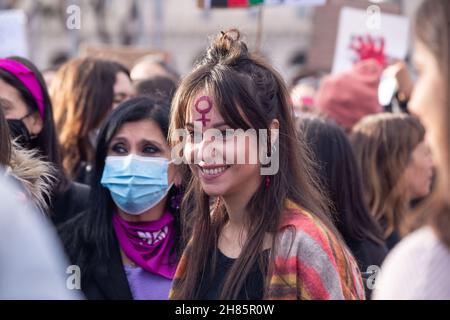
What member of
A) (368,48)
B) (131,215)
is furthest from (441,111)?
(368,48)

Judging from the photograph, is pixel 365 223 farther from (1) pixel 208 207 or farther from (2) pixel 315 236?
(2) pixel 315 236

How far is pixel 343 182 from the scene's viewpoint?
3.99m

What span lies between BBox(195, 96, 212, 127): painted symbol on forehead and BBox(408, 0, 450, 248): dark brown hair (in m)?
1.09

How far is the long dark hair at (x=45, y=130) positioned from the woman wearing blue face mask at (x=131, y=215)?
11.8 inches

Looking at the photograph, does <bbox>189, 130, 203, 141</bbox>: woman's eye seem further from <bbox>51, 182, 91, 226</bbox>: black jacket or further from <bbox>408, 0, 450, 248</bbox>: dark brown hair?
<bbox>51, 182, 91, 226</bbox>: black jacket

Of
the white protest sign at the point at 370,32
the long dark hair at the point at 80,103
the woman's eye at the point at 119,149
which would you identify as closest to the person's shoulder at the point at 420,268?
the woman's eye at the point at 119,149

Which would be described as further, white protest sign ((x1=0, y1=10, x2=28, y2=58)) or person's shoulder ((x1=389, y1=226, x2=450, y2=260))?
white protest sign ((x1=0, y1=10, x2=28, y2=58))

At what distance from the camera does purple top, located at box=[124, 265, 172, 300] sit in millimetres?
3789

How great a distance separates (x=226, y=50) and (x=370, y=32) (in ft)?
15.9

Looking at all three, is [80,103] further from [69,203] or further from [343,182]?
[343,182]

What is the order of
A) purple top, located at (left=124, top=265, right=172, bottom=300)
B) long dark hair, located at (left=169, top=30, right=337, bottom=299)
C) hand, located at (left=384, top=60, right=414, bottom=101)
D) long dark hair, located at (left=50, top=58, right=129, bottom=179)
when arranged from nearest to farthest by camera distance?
1. long dark hair, located at (left=169, top=30, right=337, bottom=299)
2. purple top, located at (left=124, top=265, right=172, bottom=300)
3. long dark hair, located at (left=50, top=58, right=129, bottom=179)
4. hand, located at (left=384, top=60, right=414, bottom=101)

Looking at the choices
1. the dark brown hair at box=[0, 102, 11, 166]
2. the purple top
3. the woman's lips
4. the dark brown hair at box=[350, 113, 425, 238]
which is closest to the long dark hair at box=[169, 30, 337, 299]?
the woman's lips

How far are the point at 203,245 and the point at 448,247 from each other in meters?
1.22
